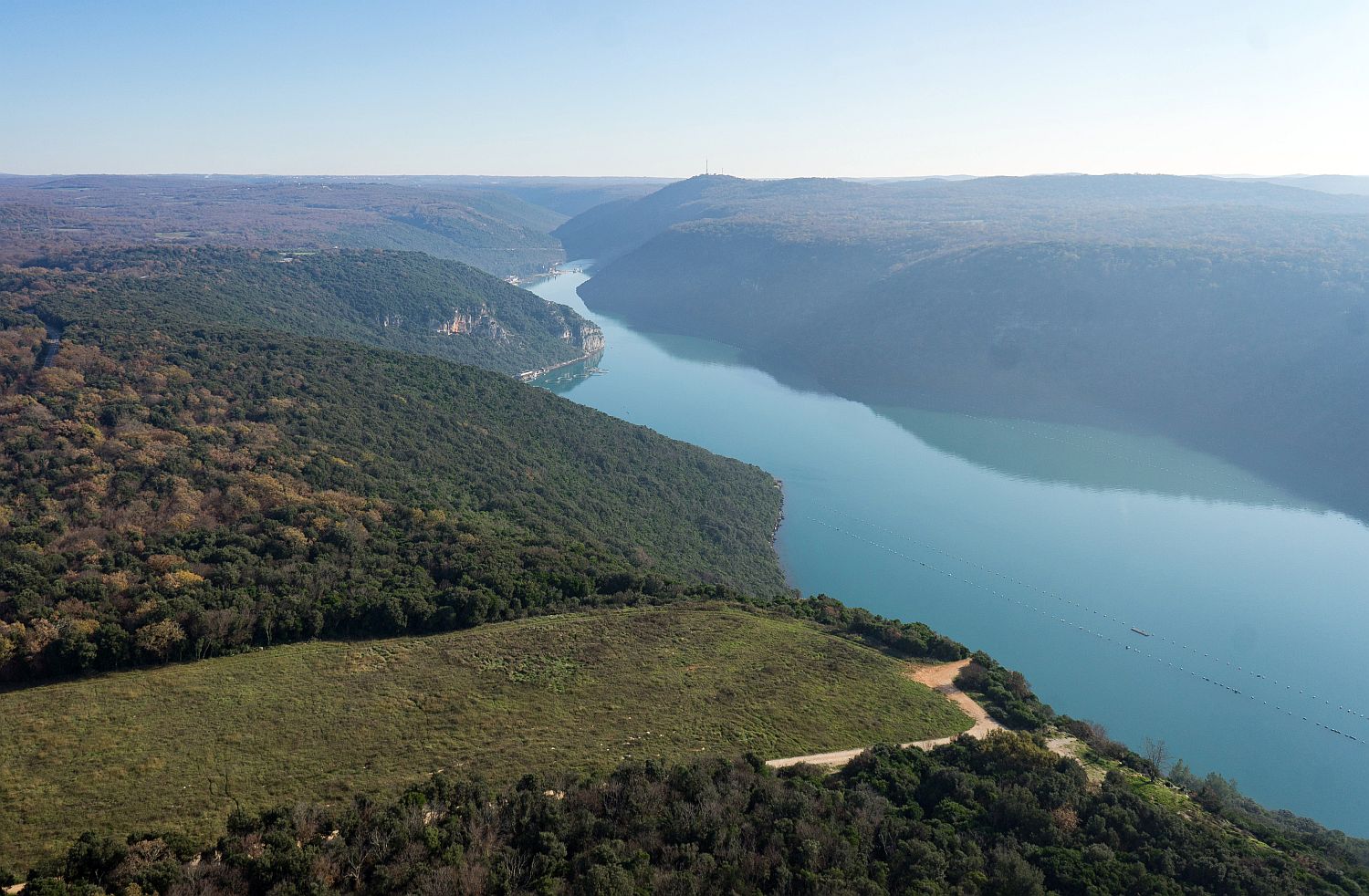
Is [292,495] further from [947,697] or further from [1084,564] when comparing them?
[1084,564]

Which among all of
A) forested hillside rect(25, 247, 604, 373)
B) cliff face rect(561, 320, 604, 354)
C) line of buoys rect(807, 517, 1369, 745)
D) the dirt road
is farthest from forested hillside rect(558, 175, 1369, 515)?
the dirt road

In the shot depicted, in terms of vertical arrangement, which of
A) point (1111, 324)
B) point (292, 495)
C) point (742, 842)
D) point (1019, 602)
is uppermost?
point (1111, 324)

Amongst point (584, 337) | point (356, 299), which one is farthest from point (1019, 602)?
point (356, 299)

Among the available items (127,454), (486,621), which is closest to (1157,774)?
(486,621)

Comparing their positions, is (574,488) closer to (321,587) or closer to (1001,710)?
(321,587)

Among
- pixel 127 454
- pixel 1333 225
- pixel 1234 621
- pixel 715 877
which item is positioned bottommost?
pixel 1234 621

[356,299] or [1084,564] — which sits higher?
[356,299]

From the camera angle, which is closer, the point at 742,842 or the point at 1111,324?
the point at 742,842
